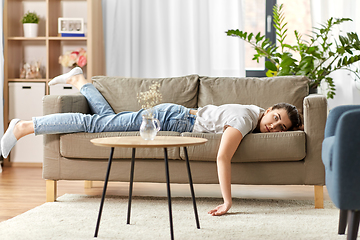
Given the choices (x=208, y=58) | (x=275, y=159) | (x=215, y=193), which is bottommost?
(x=215, y=193)

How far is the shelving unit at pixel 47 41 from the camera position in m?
3.74

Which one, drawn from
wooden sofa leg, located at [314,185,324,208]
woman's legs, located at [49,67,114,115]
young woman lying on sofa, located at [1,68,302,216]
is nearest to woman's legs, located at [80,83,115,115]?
woman's legs, located at [49,67,114,115]

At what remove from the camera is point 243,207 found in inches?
90.1

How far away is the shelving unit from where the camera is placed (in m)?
3.74

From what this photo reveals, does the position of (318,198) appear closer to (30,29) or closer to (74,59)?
(74,59)

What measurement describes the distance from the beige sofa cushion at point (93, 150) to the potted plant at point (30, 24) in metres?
1.84

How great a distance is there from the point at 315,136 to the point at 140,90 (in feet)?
4.19

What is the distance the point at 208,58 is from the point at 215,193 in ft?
5.51

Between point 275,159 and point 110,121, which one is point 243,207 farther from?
point 110,121

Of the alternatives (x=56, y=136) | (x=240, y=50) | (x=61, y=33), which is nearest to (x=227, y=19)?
(x=240, y=50)

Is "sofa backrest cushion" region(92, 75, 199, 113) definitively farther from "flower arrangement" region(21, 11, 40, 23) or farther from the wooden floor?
"flower arrangement" region(21, 11, 40, 23)

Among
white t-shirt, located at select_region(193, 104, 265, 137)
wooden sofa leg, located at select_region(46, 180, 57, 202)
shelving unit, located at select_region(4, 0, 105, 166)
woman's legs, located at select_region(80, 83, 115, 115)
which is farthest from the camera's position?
shelving unit, located at select_region(4, 0, 105, 166)

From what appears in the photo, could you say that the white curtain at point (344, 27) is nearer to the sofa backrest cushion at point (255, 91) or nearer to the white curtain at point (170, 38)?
the white curtain at point (170, 38)

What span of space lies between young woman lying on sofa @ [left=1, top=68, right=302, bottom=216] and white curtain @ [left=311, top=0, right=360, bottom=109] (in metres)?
1.68
